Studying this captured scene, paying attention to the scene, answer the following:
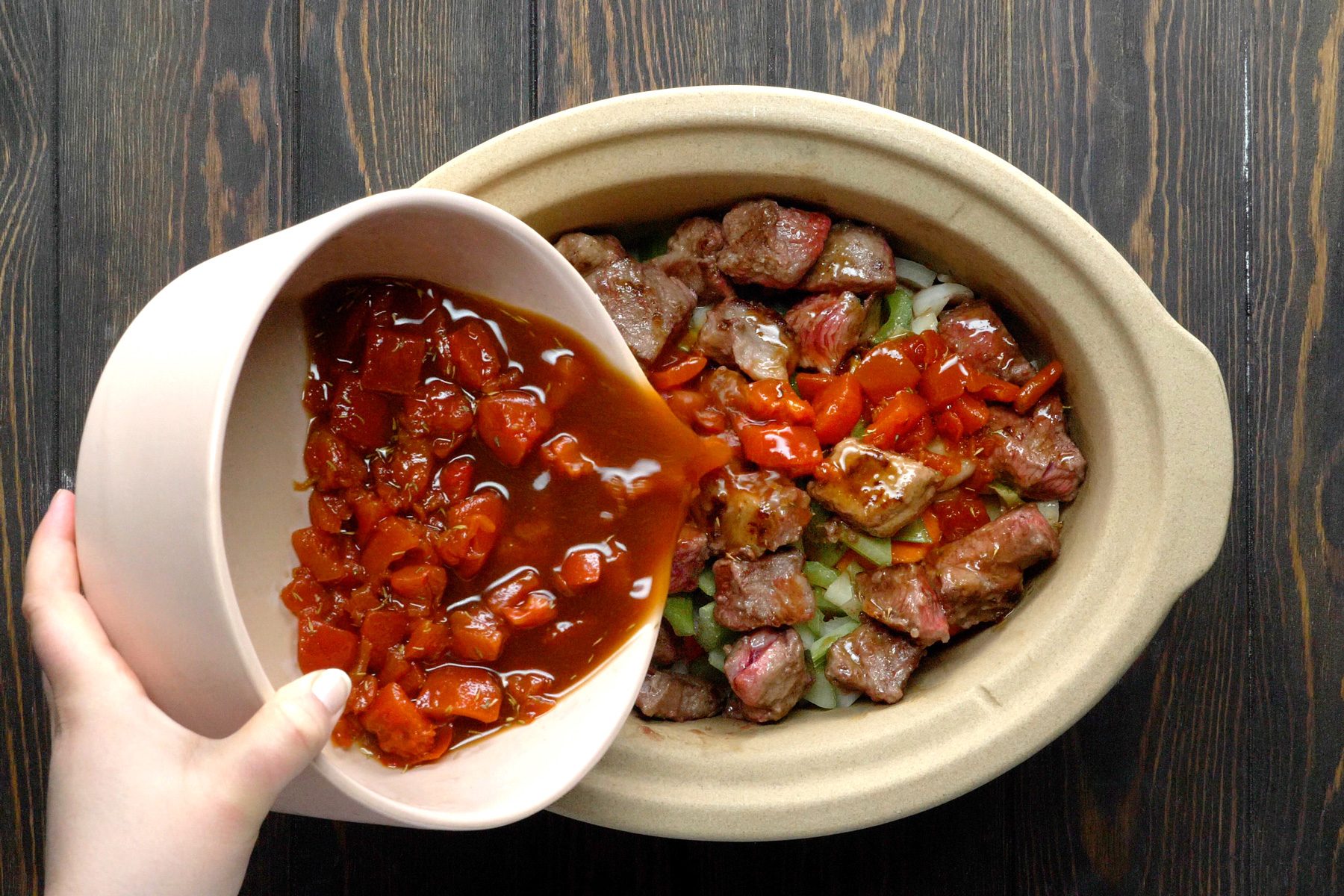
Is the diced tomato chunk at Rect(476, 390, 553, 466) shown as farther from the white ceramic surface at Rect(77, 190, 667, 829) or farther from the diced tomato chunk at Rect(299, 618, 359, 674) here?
the diced tomato chunk at Rect(299, 618, 359, 674)

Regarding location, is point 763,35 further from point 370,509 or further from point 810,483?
point 370,509

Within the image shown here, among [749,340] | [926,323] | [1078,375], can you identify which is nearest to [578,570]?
[749,340]

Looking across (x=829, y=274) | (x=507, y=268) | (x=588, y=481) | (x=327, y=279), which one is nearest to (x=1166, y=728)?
(x=829, y=274)

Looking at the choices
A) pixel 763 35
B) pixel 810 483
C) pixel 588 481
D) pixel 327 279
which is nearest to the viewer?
pixel 327 279

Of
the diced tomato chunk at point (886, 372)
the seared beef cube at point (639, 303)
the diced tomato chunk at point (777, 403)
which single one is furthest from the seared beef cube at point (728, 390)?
the diced tomato chunk at point (886, 372)

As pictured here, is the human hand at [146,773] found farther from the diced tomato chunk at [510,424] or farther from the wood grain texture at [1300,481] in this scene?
the wood grain texture at [1300,481]

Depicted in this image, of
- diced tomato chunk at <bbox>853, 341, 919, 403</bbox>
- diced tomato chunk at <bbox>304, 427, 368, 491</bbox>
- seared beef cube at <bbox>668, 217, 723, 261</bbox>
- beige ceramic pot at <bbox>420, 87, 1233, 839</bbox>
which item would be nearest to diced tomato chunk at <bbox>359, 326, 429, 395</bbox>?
diced tomato chunk at <bbox>304, 427, 368, 491</bbox>

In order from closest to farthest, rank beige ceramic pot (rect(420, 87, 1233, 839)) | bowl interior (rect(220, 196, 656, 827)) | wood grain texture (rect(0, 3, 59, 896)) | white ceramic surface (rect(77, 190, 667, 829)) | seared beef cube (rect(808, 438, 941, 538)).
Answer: white ceramic surface (rect(77, 190, 667, 829)), bowl interior (rect(220, 196, 656, 827)), beige ceramic pot (rect(420, 87, 1233, 839)), seared beef cube (rect(808, 438, 941, 538)), wood grain texture (rect(0, 3, 59, 896))
